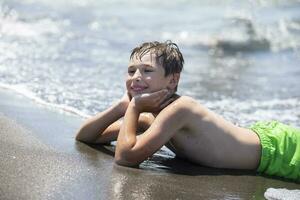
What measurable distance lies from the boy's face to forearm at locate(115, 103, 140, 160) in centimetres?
12

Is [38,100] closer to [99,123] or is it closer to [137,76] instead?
[99,123]

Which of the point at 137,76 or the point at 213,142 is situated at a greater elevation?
the point at 137,76

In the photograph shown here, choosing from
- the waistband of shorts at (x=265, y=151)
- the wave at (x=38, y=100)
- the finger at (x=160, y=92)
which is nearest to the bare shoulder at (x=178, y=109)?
the finger at (x=160, y=92)

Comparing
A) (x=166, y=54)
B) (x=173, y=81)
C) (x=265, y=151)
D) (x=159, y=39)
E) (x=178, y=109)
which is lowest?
(x=159, y=39)

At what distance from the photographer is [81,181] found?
3.35m

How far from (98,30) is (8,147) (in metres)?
8.45

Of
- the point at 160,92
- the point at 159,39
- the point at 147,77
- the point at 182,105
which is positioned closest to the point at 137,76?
the point at 147,77

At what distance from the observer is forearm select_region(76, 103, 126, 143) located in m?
4.13

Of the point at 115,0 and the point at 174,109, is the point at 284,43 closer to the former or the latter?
the point at 115,0

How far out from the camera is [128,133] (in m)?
3.73

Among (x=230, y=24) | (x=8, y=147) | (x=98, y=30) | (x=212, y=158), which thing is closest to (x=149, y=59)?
(x=212, y=158)

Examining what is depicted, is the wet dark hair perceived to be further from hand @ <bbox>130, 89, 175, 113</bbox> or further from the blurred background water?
the blurred background water

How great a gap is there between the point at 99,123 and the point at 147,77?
Answer: 55cm

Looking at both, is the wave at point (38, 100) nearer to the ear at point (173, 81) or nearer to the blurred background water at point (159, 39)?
the blurred background water at point (159, 39)
